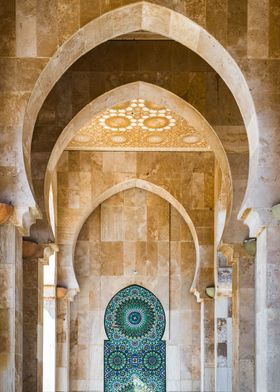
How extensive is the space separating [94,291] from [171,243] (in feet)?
5.63

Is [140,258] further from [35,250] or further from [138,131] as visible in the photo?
[35,250]

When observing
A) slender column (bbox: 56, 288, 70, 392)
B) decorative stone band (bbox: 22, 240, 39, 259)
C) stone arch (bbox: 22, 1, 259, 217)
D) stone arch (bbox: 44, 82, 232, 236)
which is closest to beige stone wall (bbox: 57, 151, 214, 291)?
slender column (bbox: 56, 288, 70, 392)

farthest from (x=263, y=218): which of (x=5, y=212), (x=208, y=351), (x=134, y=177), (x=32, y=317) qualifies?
(x=208, y=351)

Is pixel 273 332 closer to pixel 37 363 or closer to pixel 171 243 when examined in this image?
pixel 37 363

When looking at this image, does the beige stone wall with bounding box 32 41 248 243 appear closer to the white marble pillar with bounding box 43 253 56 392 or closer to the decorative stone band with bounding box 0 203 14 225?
the decorative stone band with bounding box 0 203 14 225

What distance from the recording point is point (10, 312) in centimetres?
643

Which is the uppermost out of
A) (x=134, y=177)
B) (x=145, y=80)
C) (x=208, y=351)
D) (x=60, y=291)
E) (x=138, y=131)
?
(x=138, y=131)

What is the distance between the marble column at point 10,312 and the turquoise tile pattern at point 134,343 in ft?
25.5

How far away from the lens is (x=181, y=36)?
6.80 meters

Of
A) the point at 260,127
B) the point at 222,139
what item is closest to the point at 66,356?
the point at 222,139

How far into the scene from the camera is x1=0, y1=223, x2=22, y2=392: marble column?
6348mm

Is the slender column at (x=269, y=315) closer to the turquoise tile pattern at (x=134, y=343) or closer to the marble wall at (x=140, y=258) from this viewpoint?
the marble wall at (x=140, y=258)

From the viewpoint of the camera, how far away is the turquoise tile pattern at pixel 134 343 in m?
14.2

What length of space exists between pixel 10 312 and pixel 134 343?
26.6 ft
